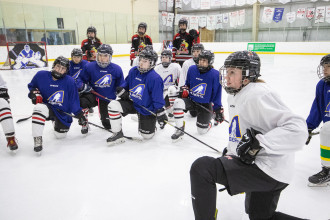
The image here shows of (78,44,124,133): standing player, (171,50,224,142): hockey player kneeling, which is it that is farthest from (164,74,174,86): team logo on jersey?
(78,44,124,133): standing player

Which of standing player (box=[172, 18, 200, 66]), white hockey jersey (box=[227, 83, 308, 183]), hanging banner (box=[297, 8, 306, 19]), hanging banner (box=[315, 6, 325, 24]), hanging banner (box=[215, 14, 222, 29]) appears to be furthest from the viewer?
hanging banner (box=[215, 14, 222, 29])

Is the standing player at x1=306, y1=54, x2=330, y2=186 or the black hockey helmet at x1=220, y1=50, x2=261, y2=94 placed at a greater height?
the black hockey helmet at x1=220, y1=50, x2=261, y2=94

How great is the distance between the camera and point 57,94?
2.72m

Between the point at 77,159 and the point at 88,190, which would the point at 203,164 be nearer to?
the point at 88,190

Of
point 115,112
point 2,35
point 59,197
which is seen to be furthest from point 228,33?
point 59,197

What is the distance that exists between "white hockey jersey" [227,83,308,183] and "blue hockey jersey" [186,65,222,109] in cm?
183

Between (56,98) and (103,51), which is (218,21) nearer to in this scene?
(103,51)

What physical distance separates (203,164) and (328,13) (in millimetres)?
16195

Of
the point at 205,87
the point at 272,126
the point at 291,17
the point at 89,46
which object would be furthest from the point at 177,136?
the point at 291,17

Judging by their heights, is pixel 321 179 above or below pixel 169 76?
below

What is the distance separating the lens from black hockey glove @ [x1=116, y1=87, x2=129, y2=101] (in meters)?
2.80

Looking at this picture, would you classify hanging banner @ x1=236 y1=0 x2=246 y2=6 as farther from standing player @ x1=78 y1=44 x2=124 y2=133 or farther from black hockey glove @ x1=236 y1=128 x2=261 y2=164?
black hockey glove @ x1=236 y1=128 x2=261 y2=164

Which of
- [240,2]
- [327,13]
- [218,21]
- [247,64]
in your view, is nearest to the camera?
[247,64]

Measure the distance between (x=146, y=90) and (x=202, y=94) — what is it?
834 mm
